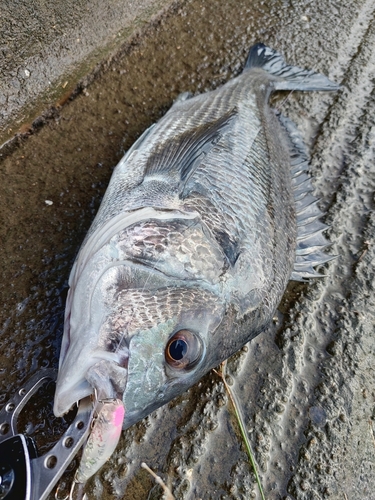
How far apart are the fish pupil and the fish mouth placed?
0.19 metres

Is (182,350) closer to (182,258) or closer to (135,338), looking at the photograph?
(135,338)

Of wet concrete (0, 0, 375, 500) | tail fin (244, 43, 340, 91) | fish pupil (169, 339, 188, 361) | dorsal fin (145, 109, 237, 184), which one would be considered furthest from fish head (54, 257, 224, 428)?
tail fin (244, 43, 340, 91)

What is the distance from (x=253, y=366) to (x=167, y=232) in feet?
3.30

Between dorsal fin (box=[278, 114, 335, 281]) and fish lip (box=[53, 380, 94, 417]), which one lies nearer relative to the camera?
fish lip (box=[53, 380, 94, 417])

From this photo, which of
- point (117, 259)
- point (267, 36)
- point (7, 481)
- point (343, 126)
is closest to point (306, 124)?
point (343, 126)

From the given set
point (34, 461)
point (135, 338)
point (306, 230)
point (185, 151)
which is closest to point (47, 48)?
point (185, 151)

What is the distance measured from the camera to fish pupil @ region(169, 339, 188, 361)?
Result: 1631 millimetres

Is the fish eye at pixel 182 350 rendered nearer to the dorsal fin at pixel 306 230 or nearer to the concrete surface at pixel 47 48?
the dorsal fin at pixel 306 230

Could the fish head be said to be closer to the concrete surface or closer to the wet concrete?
the wet concrete

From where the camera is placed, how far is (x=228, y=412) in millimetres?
2207

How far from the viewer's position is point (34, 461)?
62.3 inches

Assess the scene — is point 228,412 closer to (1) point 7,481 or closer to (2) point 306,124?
(1) point 7,481

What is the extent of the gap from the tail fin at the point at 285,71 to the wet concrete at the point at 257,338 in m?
0.12

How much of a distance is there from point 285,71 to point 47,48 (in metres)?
2.00
